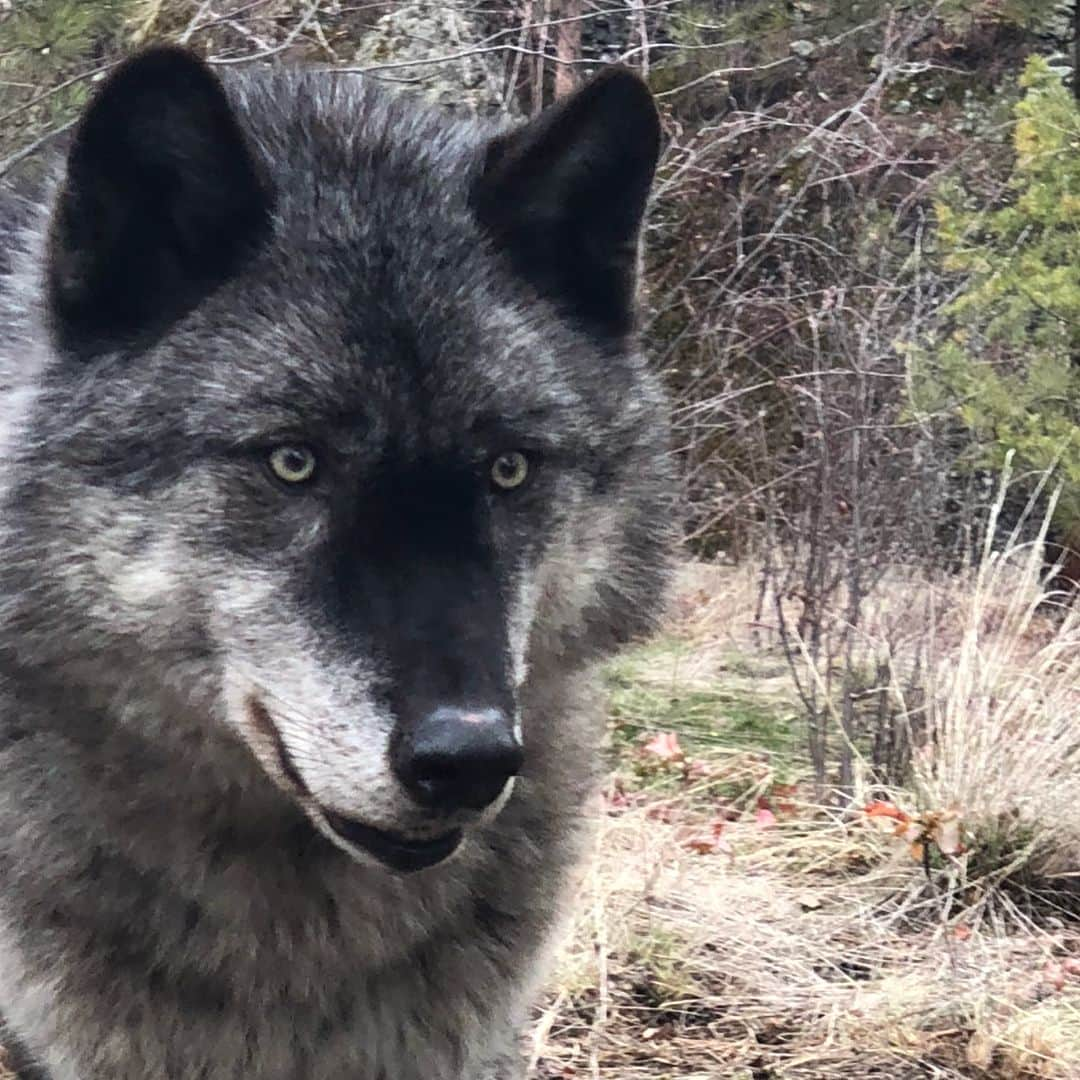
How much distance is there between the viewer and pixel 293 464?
2125 mm

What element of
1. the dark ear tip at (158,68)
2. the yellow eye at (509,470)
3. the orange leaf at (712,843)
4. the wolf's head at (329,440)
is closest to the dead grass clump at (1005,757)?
the orange leaf at (712,843)

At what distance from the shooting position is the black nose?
1.91 metres

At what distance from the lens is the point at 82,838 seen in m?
2.46

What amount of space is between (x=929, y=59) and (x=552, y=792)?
9.45m

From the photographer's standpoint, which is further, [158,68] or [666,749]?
[666,749]

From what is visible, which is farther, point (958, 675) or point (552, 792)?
point (958, 675)

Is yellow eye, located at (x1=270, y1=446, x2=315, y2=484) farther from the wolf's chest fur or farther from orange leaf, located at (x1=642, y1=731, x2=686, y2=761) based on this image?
orange leaf, located at (x1=642, y1=731, x2=686, y2=761)

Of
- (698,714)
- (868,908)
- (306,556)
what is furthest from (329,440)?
(698,714)

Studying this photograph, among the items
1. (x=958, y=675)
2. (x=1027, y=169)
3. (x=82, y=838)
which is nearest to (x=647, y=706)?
(x=958, y=675)

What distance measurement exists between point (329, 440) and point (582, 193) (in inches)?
28.2

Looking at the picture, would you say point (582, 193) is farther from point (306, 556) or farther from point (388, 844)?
point (388, 844)

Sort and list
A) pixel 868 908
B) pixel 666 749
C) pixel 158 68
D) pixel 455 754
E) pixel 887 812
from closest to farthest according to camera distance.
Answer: pixel 455 754
pixel 158 68
pixel 868 908
pixel 887 812
pixel 666 749

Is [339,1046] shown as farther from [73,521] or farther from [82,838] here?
[73,521]

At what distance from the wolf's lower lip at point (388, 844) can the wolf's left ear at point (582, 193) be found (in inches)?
38.3
